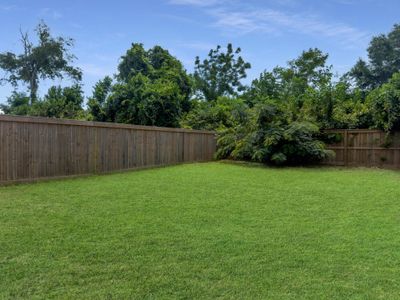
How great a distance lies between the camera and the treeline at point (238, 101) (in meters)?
11.6

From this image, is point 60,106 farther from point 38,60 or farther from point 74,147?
point 38,60

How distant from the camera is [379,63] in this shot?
30547 millimetres

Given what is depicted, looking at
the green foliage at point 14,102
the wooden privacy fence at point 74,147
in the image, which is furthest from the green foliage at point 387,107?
the green foliage at point 14,102

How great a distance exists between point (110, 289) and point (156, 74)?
1916cm

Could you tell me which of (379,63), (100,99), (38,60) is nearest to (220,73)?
(379,63)

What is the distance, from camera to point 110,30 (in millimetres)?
11852

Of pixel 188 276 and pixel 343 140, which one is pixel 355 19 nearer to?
pixel 343 140

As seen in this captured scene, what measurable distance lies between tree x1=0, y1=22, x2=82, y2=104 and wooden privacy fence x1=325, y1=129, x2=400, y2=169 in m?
20.1

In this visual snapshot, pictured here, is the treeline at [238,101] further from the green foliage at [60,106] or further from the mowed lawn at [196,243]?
the mowed lawn at [196,243]

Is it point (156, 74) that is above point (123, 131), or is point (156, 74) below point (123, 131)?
above

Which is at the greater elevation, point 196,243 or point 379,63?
point 379,63

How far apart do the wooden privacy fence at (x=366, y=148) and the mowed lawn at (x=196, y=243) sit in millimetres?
5169

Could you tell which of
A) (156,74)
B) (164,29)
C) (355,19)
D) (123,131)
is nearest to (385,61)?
(156,74)

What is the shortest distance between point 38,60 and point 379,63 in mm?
25617
